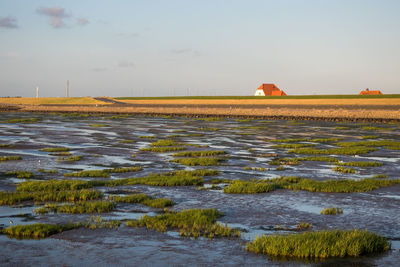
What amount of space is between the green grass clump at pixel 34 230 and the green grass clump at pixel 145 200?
3248mm

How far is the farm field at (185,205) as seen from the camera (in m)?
10.5

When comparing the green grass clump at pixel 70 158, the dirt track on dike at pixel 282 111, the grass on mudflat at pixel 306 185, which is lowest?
the green grass clump at pixel 70 158

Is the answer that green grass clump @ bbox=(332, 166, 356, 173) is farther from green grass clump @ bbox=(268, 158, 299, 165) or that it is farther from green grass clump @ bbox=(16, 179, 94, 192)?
green grass clump @ bbox=(16, 179, 94, 192)

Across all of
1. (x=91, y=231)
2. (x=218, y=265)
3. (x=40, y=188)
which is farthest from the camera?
(x=40, y=188)

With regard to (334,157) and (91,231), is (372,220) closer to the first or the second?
(91,231)

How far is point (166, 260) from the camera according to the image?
394 inches

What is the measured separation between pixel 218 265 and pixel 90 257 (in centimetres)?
259

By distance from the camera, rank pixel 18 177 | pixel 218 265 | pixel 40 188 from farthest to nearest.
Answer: pixel 18 177 < pixel 40 188 < pixel 218 265

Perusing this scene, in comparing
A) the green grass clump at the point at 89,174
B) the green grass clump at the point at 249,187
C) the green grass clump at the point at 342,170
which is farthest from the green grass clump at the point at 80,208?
the green grass clump at the point at 342,170

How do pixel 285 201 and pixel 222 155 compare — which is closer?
pixel 285 201

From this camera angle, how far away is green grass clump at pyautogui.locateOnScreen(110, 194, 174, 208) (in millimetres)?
14873

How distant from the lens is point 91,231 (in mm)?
12016

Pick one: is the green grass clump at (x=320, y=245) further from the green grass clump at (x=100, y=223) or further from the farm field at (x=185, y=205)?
the green grass clump at (x=100, y=223)

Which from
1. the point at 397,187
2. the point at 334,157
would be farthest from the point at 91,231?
the point at 334,157
